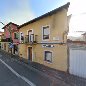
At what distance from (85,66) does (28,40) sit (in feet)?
40.3

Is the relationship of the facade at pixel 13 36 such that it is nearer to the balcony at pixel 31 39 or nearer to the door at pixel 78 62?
the balcony at pixel 31 39

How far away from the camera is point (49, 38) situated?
63.6 feet

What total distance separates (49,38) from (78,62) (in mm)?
5842

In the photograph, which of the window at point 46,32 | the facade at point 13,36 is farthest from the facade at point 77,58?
the facade at point 13,36

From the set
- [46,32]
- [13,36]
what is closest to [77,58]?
[46,32]

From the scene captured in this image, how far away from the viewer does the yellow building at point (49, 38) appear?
54.5ft

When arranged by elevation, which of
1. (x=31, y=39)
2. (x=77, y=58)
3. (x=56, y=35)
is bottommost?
(x=77, y=58)

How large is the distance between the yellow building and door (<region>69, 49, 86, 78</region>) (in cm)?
101

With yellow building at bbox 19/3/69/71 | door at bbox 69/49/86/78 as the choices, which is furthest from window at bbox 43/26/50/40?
door at bbox 69/49/86/78

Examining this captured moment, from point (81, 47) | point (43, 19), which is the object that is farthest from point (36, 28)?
point (81, 47)

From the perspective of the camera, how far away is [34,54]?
931 inches

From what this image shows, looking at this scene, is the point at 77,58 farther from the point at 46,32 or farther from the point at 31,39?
Answer: the point at 31,39

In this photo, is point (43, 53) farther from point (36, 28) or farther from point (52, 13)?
point (52, 13)

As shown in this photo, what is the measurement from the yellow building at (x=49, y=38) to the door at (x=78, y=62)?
1007 mm
